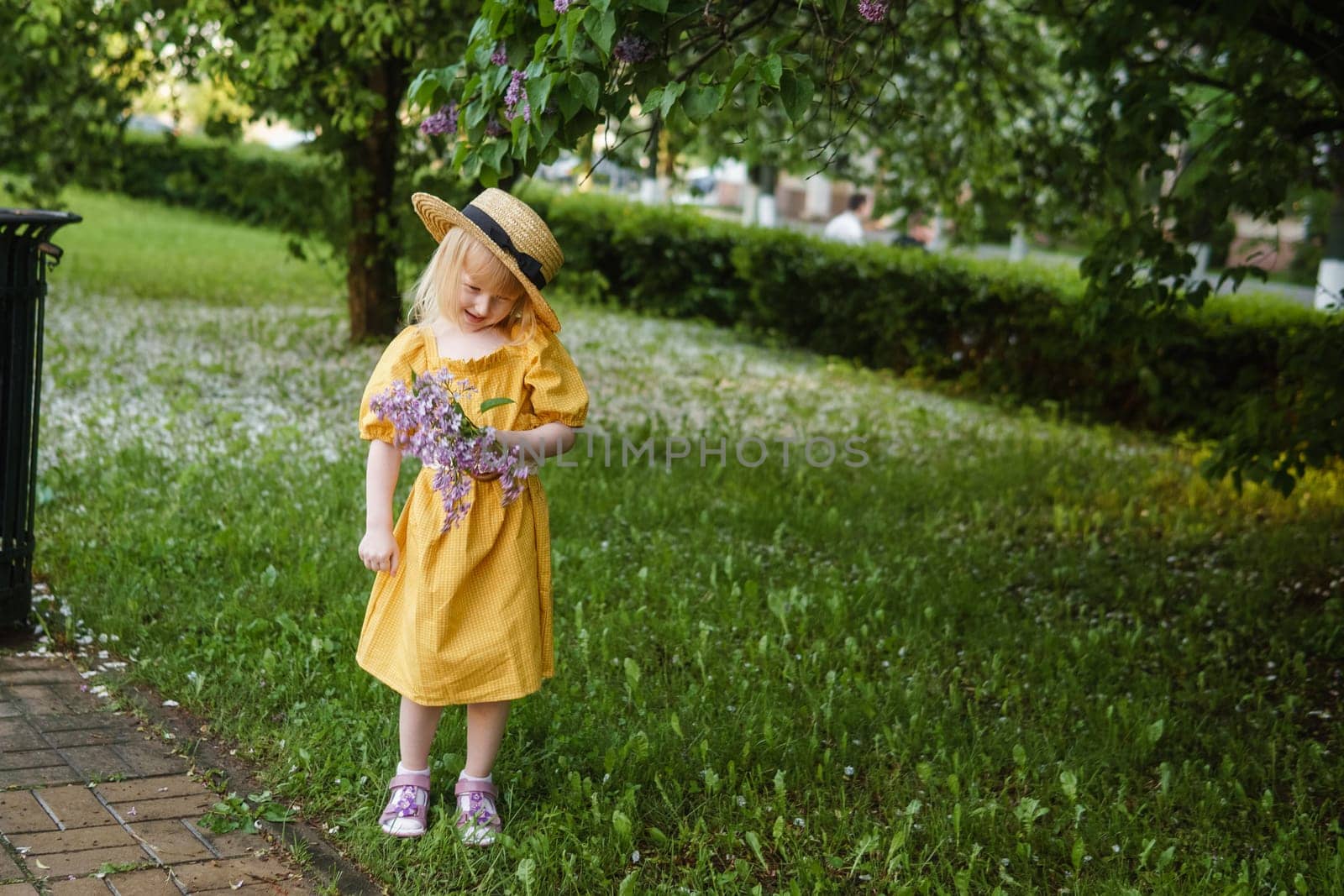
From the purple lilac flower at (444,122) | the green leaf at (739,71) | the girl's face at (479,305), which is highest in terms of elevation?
the green leaf at (739,71)

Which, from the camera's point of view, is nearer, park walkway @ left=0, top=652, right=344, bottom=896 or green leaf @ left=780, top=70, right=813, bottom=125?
park walkway @ left=0, top=652, right=344, bottom=896

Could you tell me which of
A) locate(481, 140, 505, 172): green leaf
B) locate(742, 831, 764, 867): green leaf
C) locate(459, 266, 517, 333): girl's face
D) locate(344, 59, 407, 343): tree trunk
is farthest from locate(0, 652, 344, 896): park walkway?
locate(344, 59, 407, 343): tree trunk

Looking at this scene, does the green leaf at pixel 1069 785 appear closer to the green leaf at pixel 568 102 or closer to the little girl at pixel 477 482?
the little girl at pixel 477 482

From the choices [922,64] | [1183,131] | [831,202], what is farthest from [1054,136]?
[831,202]

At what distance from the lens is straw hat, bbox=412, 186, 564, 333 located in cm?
297

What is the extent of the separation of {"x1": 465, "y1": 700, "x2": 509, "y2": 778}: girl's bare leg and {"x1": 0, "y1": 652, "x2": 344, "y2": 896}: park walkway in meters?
0.50

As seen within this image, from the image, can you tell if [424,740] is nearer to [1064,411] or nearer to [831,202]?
[1064,411]

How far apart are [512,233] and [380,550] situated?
2.66ft

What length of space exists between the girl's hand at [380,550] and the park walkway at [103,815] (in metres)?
0.75

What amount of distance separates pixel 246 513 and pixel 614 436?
264 cm

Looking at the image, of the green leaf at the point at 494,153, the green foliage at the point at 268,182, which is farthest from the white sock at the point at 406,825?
the green foliage at the point at 268,182

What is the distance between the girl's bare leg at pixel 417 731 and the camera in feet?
10.4

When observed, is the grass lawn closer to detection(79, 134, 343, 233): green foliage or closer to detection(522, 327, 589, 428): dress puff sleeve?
detection(522, 327, 589, 428): dress puff sleeve

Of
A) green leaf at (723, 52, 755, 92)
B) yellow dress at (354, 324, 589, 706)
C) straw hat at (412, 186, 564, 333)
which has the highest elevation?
green leaf at (723, 52, 755, 92)
